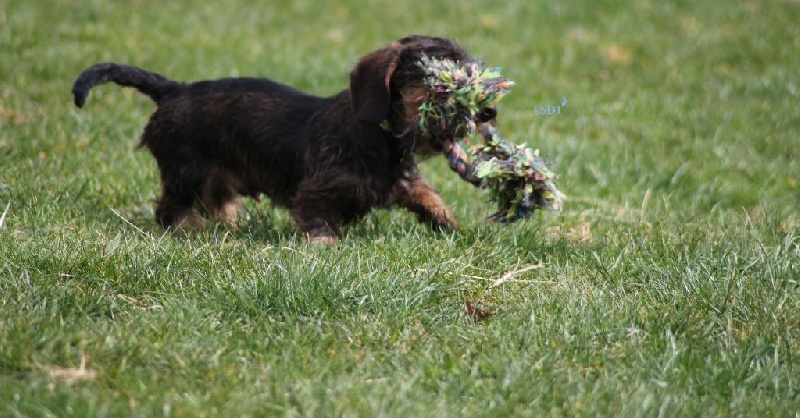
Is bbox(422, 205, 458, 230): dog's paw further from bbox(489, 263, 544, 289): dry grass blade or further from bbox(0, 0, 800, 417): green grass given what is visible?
bbox(489, 263, 544, 289): dry grass blade

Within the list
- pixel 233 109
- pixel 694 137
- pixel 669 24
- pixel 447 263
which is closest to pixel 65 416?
pixel 447 263

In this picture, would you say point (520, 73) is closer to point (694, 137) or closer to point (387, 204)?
point (694, 137)

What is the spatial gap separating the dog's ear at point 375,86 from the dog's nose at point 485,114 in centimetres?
46

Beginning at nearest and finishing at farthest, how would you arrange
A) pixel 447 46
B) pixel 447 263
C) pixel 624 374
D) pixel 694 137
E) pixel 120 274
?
pixel 624 374
pixel 120 274
pixel 447 263
pixel 447 46
pixel 694 137

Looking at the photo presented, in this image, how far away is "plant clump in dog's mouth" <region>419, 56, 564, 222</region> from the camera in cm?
441

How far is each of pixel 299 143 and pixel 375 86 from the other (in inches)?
27.3

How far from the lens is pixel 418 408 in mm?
3068

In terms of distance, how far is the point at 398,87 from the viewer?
4.72 metres

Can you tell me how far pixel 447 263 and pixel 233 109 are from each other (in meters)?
1.74

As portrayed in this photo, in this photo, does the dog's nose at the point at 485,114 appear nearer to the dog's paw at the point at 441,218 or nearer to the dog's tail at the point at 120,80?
the dog's paw at the point at 441,218

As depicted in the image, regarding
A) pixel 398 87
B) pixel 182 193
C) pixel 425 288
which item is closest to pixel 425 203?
pixel 398 87

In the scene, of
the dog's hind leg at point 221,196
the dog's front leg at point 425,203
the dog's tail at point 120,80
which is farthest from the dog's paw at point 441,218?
the dog's tail at point 120,80

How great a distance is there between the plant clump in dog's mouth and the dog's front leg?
0.41 metres

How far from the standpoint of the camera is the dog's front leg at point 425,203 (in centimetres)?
503
